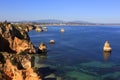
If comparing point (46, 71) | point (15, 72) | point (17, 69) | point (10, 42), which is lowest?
point (46, 71)

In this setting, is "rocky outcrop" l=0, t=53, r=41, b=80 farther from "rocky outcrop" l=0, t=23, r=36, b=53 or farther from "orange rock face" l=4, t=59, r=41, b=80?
"rocky outcrop" l=0, t=23, r=36, b=53

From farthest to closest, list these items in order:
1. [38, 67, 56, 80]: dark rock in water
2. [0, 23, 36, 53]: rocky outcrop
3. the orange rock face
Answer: [0, 23, 36, 53]: rocky outcrop
[38, 67, 56, 80]: dark rock in water
the orange rock face

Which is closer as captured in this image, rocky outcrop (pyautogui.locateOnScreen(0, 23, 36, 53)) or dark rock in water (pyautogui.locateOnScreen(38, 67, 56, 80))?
dark rock in water (pyautogui.locateOnScreen(38, 67, 56, 80))

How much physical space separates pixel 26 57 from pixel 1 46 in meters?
30.8

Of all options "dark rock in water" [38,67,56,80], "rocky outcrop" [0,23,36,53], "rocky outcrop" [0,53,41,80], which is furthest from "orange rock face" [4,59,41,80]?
"rocky outcrop" [0,23,36,53]

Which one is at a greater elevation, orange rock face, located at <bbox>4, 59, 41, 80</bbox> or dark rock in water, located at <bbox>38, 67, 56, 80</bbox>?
orange rock face, located at <bbox>4, 59, 41, 80</bbox>

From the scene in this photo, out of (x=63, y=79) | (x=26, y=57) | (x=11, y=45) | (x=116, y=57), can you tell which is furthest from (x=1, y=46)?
(x=116, y=57)

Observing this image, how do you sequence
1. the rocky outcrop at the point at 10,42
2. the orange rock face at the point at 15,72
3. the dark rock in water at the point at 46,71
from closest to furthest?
the orange rock face at the point at 15,72 → the dark rock in water at the point at 46,71 → the rocky outcrop at the point at 10,42

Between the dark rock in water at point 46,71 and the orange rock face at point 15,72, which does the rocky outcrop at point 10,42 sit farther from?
the orange rock face at point 15,72

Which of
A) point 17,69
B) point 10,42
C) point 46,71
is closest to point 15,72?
point 17,69

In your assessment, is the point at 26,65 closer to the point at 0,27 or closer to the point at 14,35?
the point at 0,27

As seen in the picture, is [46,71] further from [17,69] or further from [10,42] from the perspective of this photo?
[17,69]

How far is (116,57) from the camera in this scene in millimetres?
90438

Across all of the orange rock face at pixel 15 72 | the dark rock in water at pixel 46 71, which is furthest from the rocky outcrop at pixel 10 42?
the orange rock face at pixel 15 72
